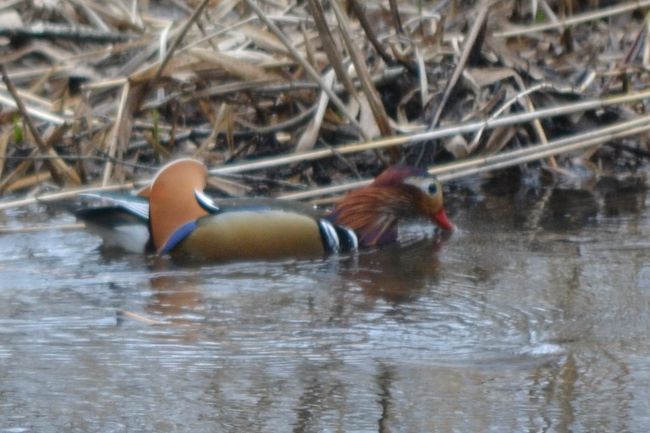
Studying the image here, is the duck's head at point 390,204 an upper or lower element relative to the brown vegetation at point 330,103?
lower

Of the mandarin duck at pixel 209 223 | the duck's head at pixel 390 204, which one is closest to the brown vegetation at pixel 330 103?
the duck's head at pixel 390 204

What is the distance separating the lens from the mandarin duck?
511 cm

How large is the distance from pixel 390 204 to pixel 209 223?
0.78 m

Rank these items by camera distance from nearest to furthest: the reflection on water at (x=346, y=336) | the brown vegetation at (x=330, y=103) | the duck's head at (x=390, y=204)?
the reflection on water at (x=346, y=336) → the duck's head at (x=390, y=204) → the brown vegetation at (x=330, y=103)

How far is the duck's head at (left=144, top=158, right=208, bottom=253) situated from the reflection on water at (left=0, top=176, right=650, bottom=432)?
0.14m

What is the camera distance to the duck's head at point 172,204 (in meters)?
5.16

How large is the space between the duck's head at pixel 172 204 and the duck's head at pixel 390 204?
0.58 meters

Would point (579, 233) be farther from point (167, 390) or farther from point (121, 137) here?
point (167, 390)

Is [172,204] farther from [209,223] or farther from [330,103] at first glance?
[330,103]

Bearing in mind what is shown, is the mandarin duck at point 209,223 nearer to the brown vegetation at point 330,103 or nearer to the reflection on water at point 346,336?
the reflection on water at point 346,336

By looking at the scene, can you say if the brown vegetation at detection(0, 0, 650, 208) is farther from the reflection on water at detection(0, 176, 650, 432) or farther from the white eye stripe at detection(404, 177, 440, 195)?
the reflection on water at detection(0, 176, 650, 432)

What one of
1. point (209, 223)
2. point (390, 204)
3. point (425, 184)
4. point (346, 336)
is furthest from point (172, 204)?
point (346, 336)

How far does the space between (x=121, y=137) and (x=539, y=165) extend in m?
2.03

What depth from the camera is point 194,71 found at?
650 centimetres
